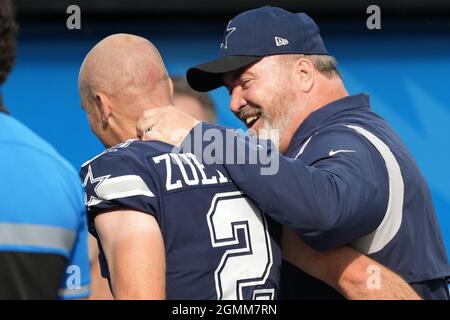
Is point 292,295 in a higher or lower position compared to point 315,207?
lower

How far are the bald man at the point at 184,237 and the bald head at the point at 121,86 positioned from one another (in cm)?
11

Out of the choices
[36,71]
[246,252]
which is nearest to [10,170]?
[246,252]

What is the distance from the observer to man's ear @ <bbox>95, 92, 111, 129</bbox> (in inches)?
104

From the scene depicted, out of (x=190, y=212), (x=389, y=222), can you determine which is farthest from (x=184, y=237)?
(x=389, y=222)

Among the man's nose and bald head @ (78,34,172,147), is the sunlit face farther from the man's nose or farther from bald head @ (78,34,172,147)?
bald head @ (78,34,172,147)

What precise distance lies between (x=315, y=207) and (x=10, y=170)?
87 cm

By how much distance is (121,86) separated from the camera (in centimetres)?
263

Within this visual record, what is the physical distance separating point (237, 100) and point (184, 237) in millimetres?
829

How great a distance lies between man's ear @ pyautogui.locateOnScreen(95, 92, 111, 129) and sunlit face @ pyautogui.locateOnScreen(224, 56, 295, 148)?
52 cm

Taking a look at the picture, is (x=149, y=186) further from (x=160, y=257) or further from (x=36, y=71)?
(x=36, y=71)

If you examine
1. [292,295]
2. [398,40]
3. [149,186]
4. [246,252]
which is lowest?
[292,295]

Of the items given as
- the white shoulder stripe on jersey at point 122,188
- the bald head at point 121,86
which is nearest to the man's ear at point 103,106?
the bald head at point 121,86

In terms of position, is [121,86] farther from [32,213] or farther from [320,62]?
[32,213]

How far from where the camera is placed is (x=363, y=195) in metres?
2.45
